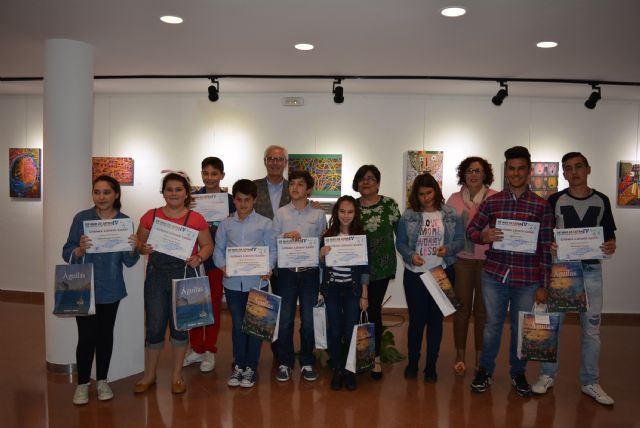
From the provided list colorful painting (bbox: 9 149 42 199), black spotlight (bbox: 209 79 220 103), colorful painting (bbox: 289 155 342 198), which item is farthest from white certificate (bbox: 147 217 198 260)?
colorful painting (bbox: 9 149 42 199)

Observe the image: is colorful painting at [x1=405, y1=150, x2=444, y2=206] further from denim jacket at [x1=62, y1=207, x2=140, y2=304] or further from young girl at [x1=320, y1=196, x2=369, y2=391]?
denim jacket at [x1=62, y1=207, x2=140, y2=304]

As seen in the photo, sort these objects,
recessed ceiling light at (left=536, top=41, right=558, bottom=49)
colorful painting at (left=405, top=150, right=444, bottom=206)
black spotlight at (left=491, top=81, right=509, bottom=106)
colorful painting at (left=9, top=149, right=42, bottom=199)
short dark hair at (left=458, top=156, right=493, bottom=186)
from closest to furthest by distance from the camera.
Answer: short dark hair at (left=458, top=156, right=493, bottom=186) → recessed ceiling light at (left=536, top=41, right=558, bottom=49) → black spotlight at (left=491, top=81, right=509, bottom=106) → colorful painting at (left=405, top=150, right=444, bottom=206) → colorful painting at (left=9, top=149, right=42, bottom=199)

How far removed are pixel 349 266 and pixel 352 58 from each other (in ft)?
7.91

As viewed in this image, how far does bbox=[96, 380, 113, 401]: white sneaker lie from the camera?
3580 millimetres

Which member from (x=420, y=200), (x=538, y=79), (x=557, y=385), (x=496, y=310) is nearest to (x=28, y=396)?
(x=420, y=200)

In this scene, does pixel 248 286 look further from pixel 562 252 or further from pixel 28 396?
pixel 562 252

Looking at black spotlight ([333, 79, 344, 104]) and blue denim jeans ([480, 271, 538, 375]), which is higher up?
black spotlight ([333, 79, 344, 104])

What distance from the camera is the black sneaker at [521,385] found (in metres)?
3.75

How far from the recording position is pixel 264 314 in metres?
3.59

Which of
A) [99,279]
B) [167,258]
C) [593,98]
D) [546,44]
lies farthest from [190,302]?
[593,98]

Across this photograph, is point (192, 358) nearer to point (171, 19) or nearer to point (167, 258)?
point (167, 258)

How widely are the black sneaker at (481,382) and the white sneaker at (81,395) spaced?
9.45 ft

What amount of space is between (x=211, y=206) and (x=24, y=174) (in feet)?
15.6

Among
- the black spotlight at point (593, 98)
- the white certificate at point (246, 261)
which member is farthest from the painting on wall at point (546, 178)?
the white certificate at point (246, 261)
